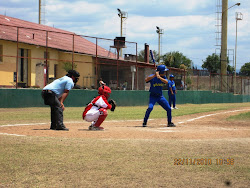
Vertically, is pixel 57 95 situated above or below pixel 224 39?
below

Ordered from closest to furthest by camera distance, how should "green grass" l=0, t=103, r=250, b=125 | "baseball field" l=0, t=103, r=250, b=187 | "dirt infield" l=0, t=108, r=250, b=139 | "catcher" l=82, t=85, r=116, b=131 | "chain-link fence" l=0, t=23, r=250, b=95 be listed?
"baseball field" l=0, t=103, r=250, b=187, "dirt infield" l=0, t=108, r=250, b=139, "catcher" l=82, t=85, r=116, b=131, "green grass" l=0, t=103, r=250, b=125, "chain-link fence" l=0, t=23, r=250, b=95

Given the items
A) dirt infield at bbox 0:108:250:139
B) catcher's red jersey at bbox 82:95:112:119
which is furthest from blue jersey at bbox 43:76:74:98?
dirt infield at bbox 0:108:250:139

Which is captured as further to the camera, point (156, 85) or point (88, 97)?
point (88, 97)

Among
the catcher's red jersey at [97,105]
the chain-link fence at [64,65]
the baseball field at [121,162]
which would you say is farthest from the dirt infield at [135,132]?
the chain-link fence at [64,65]

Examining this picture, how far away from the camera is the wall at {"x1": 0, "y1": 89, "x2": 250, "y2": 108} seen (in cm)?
2225

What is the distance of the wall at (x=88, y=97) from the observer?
2225 cm

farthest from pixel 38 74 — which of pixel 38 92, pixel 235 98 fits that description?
pixel 235 98

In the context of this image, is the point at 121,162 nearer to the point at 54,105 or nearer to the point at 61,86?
the point at 54,105

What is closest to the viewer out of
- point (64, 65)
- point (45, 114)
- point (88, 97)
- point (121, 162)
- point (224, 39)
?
point (121, 162)

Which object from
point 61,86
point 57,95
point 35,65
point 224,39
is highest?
point 224,39

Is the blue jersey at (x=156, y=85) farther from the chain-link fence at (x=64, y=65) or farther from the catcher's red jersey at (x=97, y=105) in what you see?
the chain-link fence at (x=64, y=65)

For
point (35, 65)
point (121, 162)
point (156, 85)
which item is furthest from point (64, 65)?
point (121, 162)

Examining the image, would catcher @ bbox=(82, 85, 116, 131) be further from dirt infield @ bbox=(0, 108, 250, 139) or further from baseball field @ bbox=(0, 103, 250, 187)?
baseball field @ bbox=(0, 103, 250, 187)

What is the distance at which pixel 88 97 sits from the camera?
85.8ft
